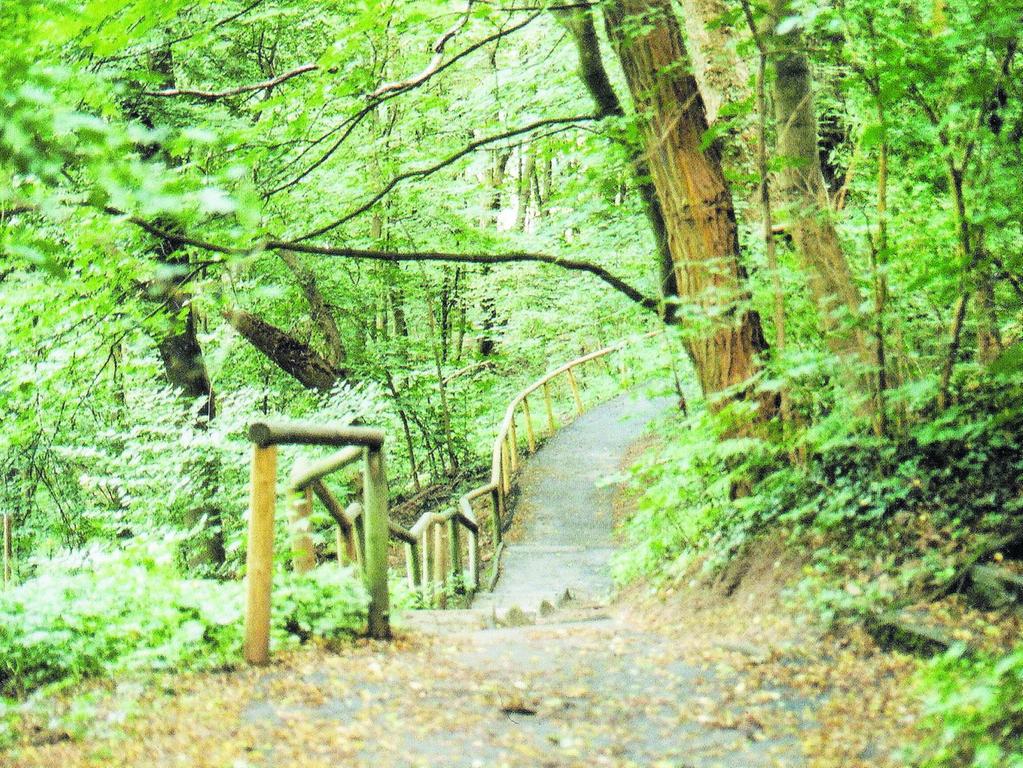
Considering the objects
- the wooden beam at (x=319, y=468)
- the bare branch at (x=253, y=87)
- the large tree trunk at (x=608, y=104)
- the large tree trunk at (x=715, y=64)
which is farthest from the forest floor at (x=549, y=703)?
the bare branch at (x=253, y=87)

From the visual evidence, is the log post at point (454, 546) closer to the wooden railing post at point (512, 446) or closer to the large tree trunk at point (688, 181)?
the wooden railing post at point (512, 446)

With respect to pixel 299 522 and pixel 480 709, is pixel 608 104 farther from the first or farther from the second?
pixel 480 709

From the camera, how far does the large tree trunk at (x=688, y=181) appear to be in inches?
253

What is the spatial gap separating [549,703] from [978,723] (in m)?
1.75

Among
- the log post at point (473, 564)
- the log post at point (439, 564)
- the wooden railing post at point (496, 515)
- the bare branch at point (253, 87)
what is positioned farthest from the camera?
the wooden railing post at point (496, 515)

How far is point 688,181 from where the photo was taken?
256 inches

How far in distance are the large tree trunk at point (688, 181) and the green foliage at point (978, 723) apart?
355 cm

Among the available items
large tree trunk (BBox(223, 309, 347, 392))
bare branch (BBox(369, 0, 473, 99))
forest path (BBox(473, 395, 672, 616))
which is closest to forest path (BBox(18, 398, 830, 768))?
forest path (BBox(473, 395, 672, 616))

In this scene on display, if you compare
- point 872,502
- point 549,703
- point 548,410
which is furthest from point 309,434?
point 548,410

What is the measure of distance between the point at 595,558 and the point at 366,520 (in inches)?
286

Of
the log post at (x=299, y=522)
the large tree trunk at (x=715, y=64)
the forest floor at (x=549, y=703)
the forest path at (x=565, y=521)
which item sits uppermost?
the large tree trunk at (x=715, y=64)

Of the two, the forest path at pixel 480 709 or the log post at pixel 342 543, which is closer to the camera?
the forest path at pixel 480 709

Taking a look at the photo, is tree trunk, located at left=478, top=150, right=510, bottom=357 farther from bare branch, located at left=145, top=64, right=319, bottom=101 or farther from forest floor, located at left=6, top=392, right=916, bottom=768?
forest floor, located at left=6, top=392, right=916, bottom=768

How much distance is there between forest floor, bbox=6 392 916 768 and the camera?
324 centimetres
